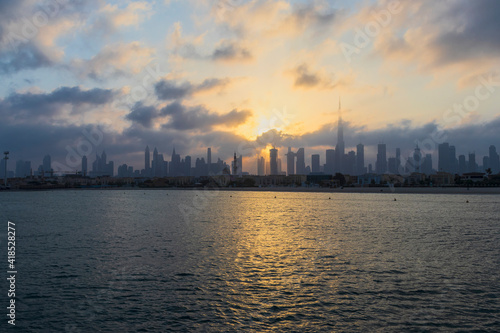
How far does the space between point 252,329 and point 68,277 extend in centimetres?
1896

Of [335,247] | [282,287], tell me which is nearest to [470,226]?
[335,247]

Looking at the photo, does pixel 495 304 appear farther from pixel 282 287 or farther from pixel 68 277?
pixel 68 277

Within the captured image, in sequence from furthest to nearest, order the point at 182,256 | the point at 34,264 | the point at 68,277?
the point at 182,256 → the point at 34,264 → the point at 68,277

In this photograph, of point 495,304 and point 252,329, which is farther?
point 495,304

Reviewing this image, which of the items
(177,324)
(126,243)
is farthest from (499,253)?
(126,243)

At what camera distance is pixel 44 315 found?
71.7 feet

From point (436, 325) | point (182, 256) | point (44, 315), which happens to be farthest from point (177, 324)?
point (182, 256)

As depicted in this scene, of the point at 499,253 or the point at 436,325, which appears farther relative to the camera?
the point at 499,253

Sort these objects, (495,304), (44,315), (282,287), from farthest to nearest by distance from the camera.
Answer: (282,287) → (495,304) → (44,315)

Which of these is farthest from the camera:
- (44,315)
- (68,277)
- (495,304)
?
(68,277)

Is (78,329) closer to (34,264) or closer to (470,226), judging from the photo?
(34,264)

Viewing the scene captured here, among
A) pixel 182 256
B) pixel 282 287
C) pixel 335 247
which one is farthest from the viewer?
pixel 335 247

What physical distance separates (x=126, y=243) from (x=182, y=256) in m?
Result: 13.0

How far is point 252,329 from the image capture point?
64.2 ft
